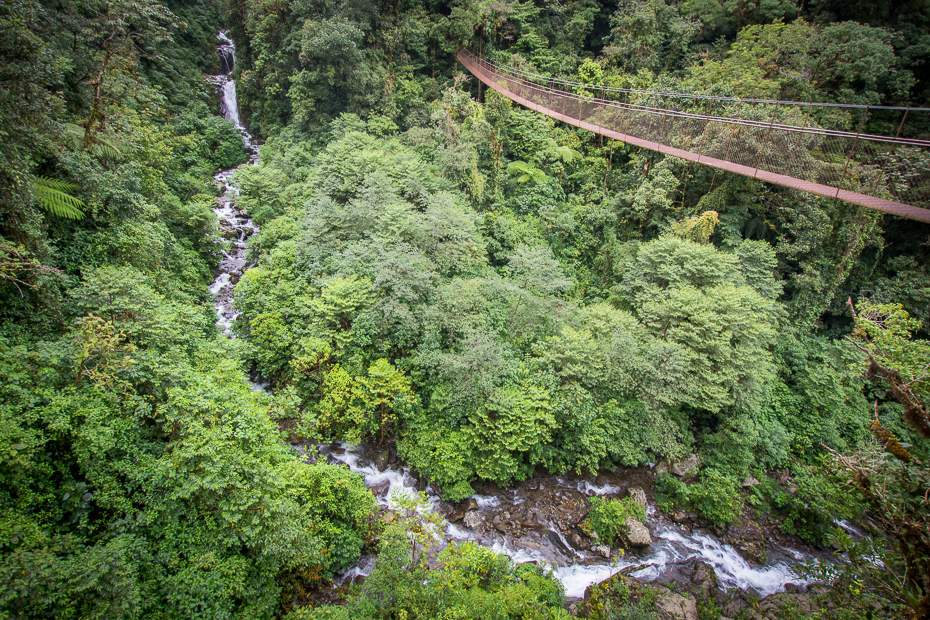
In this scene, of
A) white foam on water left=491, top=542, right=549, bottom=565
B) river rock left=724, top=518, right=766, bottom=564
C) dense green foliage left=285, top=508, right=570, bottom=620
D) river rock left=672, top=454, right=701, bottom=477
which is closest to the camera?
dense green foliage left=285, top=508, right=570, bottom=620

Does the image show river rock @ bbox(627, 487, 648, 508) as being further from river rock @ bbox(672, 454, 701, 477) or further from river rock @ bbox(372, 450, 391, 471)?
river rock @ bbox(372, 450, 391, 471)

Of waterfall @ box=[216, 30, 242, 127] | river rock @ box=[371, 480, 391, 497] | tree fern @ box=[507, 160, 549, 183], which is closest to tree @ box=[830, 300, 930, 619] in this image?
river rock @ box=[371, 480, 391, 497]

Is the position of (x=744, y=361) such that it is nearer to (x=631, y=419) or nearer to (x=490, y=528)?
(x=631, y=419)

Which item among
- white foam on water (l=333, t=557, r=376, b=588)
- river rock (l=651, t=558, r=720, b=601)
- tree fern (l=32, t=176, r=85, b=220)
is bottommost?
river rock (l=651, t=558, r=720, b=601)

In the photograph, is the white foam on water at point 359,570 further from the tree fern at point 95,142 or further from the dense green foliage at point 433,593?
the tree fern at point 95,142

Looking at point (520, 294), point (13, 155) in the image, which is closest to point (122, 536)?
point (13, 155)
